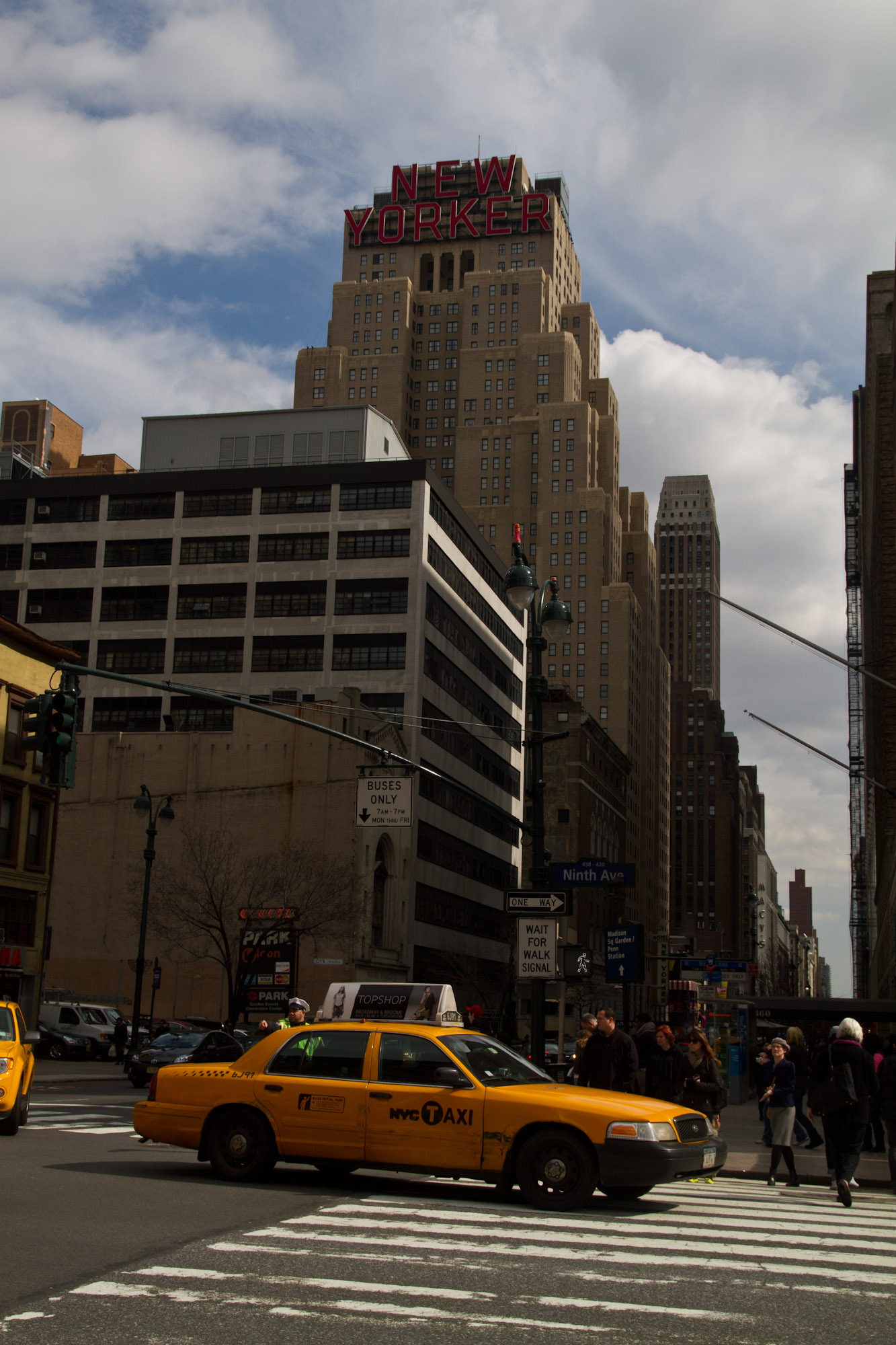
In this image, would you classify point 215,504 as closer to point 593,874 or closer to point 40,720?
point 593,874

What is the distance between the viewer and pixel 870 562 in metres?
85.4

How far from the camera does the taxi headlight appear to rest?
35.4ft

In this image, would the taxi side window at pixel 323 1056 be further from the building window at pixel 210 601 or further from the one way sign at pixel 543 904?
the building window at pixel 210 601

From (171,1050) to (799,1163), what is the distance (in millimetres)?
16948

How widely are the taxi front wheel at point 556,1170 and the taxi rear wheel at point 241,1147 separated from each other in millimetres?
2502

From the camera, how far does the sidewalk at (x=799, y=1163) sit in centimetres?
1531

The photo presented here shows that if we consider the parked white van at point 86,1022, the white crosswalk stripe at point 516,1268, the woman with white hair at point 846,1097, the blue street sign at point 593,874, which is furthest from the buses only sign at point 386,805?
the parked white van at point 86,1022

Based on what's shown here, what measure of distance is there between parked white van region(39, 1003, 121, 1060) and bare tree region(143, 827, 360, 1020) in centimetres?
766

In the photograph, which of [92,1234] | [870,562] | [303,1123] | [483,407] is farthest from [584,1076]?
[483,407]

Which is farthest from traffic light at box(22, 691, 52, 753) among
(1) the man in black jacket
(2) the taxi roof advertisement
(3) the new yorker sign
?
(3) the new yorker sign

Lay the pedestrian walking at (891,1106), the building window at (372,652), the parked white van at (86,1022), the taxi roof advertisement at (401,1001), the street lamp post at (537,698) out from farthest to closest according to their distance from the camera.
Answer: the building window at (372,652) → the parked white van at (86,1022) → the taxi roof advertisement at (401,1001) → the street lamp post at (537,698) → the pedestrian walking at (891,1106)

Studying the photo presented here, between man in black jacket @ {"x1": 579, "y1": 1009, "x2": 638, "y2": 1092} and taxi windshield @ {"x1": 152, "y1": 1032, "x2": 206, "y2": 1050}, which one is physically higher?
man in black jacket @ {"x1": 579, "y1": 1009, "x2": 638, "y2": 1092}

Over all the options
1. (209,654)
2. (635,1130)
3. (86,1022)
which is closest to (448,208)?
(209,654)

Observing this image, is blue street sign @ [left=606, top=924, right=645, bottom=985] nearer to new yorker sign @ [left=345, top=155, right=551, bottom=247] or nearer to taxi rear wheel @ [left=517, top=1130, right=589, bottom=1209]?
taxi rear wheel @ [left=517, top=1130, right=589, bottom=1209]
